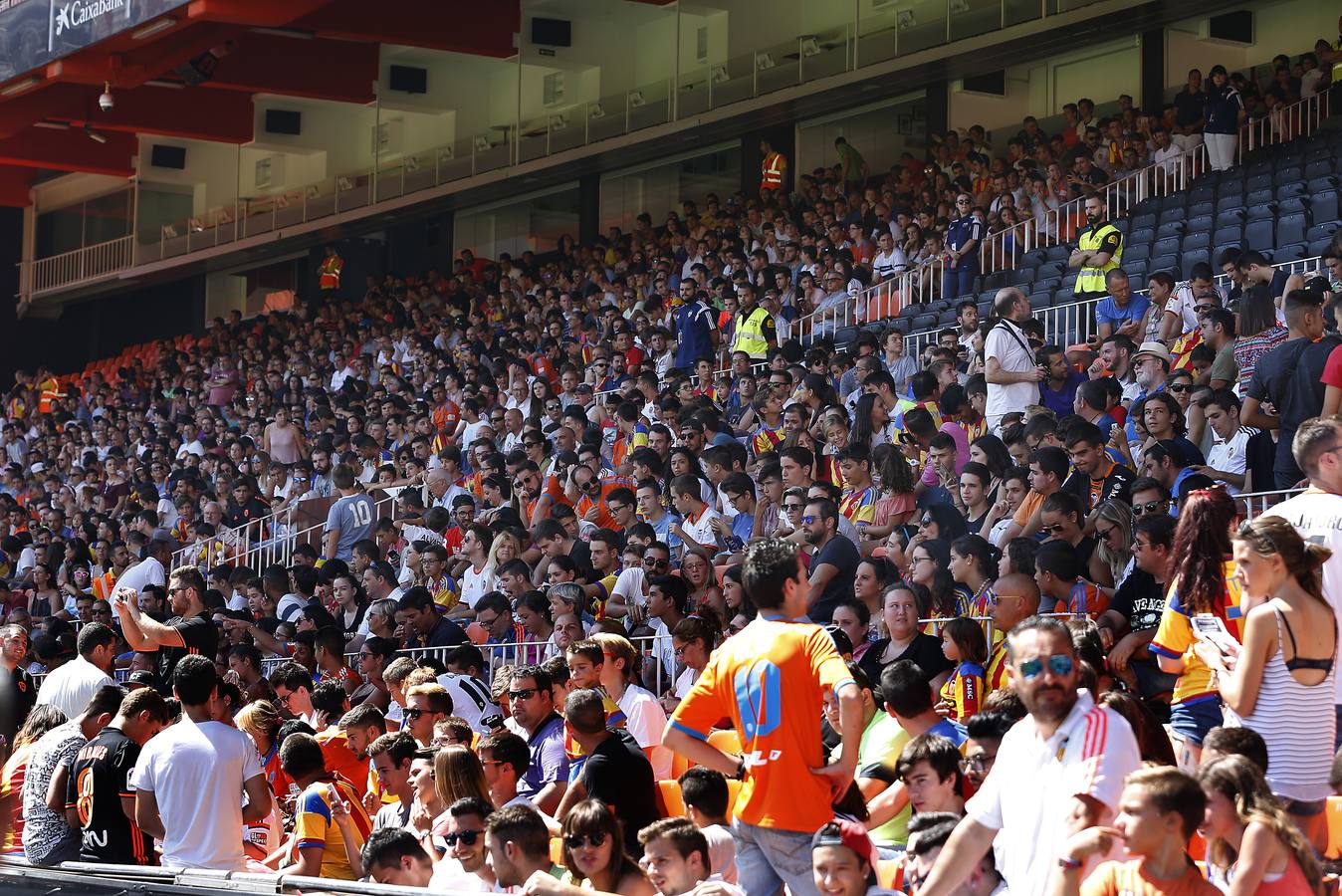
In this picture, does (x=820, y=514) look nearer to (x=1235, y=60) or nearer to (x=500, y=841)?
(x=500, y=841)

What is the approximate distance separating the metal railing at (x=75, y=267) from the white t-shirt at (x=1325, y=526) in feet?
99.6

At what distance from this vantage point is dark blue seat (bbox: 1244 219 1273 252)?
46.9 feet

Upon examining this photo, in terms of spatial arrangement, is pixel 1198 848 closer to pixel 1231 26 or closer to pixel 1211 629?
pixel 1211 629

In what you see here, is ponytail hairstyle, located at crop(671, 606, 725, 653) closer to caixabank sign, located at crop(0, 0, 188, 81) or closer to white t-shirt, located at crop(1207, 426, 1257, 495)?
white t-shirt, located at crop(1207, 426, 1257, 495)

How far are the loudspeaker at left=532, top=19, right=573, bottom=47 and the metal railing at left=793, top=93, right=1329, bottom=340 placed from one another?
34.7 feet

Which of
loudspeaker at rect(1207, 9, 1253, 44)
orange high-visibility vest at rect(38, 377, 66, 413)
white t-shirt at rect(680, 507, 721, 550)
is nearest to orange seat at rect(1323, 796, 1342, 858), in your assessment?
white t-shirt at rect(680, 507, 721, 550)

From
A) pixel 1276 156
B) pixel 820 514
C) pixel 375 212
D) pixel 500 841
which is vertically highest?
pixel 375 212

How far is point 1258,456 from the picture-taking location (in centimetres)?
937

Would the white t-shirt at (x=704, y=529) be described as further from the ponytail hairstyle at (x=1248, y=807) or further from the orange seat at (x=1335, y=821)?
the ponytail hairstyle at (x=1248, y=807)

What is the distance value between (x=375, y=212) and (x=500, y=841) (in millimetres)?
23447

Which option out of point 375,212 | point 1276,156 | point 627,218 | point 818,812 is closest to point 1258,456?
point 818,812

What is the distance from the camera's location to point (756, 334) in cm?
1681

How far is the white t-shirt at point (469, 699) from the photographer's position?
9.42 metres

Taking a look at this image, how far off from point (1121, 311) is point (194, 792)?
8.76 metres
